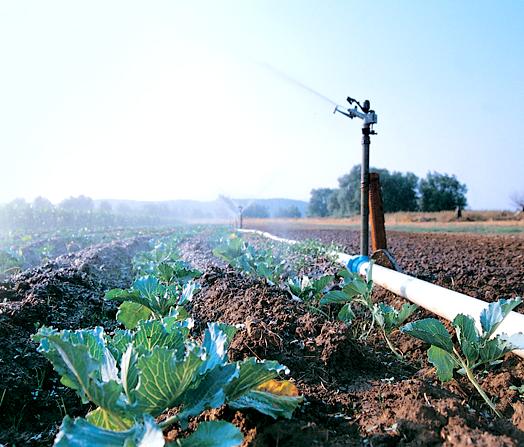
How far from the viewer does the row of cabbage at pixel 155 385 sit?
1.32m

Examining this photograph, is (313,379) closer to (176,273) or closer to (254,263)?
(176,273)

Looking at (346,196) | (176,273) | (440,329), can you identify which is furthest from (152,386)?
(346,196)

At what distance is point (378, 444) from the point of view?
156 centimetres

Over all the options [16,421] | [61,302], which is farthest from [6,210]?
[16,421]

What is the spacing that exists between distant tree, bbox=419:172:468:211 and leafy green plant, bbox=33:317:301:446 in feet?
168

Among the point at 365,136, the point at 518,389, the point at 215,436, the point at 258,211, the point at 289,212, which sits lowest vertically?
the point at 518,389

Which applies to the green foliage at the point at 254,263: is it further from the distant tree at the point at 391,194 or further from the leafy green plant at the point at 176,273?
the distant tree at the point at 391,194

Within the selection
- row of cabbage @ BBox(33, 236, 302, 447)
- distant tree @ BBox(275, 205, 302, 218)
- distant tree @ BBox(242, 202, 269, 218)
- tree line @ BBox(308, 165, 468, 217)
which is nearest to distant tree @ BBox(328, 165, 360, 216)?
tree line @ BBox(308, 165, 468, 217)

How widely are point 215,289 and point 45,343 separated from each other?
2654mm

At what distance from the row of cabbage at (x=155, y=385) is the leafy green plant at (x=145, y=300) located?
3.30 ft

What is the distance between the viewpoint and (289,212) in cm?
6769

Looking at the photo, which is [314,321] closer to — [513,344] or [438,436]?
[513,344]

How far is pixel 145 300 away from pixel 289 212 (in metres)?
65.0

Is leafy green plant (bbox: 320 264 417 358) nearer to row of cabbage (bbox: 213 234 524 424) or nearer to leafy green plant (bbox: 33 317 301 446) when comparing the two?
row of cabbage (bbox: 213 234 524 424)
